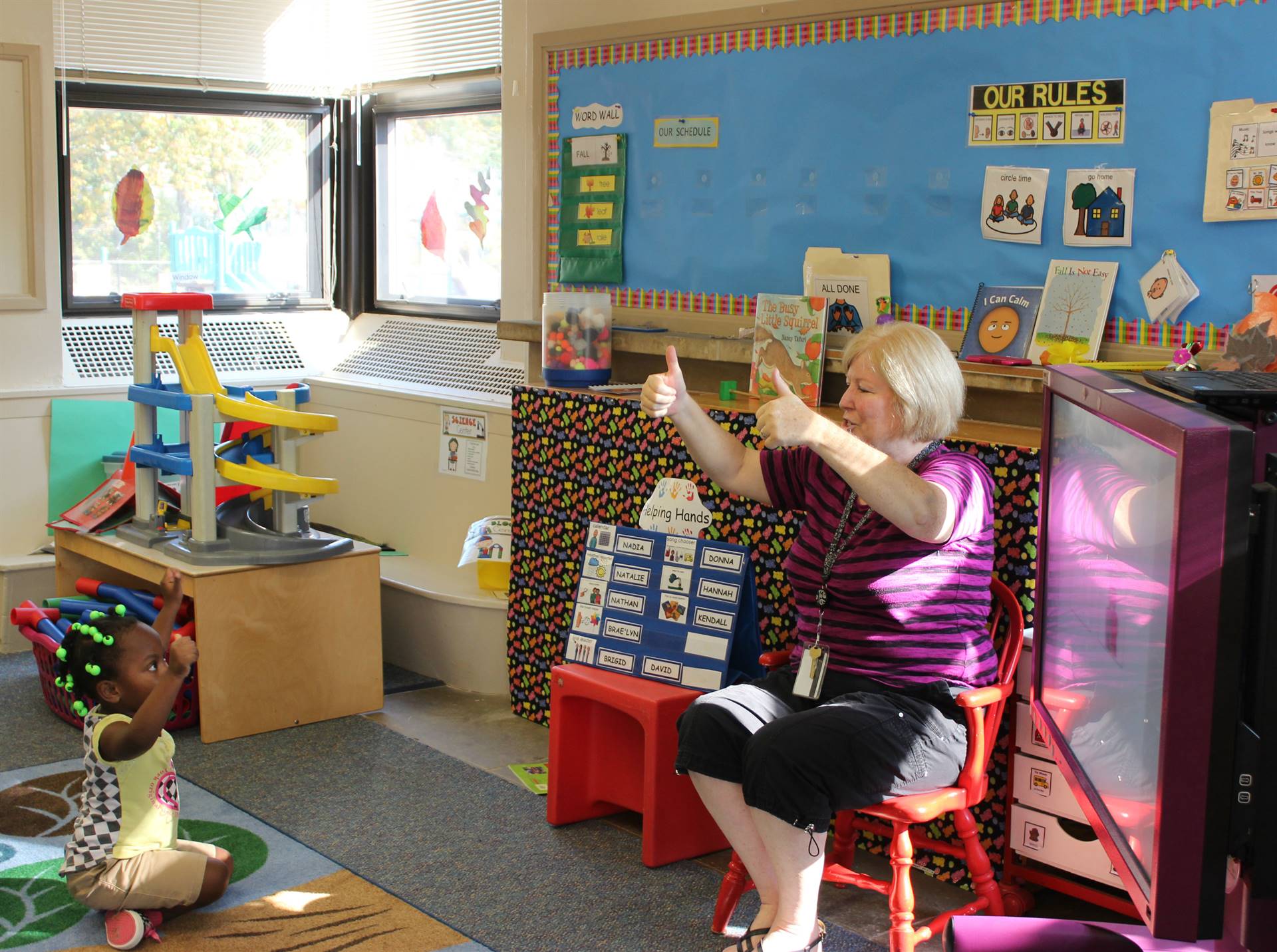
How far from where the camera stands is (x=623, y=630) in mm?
3178

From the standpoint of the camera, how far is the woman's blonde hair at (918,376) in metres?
2.43

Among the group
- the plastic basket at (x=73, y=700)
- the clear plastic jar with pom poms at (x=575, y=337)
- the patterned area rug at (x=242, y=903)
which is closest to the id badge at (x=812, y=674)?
the patterned area rug at (x=242, y=903)

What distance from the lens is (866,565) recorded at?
97.3 inches

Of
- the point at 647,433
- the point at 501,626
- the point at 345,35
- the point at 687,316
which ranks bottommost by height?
the point at 501,626

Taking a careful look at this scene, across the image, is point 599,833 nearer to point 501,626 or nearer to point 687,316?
point 501,626

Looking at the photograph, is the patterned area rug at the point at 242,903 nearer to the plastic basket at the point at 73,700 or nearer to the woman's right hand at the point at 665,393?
the plastic basket at the point at 73,700

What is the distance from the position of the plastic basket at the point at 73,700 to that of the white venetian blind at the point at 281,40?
7.47 feet

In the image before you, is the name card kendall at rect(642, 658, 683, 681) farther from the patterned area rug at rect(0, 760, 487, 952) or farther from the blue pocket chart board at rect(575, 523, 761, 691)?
the patterned area rug at rect(0, 760, 487, 952)

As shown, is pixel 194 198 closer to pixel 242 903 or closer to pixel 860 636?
pixel 242 903

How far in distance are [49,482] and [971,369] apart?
133 inches

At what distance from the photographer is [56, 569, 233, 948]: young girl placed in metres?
2.57

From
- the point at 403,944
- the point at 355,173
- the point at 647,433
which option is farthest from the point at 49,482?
the point at 403,944

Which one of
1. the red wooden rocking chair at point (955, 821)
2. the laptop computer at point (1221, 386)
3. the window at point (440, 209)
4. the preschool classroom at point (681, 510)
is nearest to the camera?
the laptop computer at point (1221, 386)

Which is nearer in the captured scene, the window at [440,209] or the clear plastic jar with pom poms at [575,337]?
the clear plastic jar with pom poms at [575,337]
